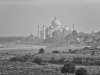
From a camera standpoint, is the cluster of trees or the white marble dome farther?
the white marble dome

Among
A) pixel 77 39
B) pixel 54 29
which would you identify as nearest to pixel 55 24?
pixel 54 29

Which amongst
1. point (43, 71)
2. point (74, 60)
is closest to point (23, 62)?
point (74, 60)

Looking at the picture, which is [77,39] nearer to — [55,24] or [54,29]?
[54,29]

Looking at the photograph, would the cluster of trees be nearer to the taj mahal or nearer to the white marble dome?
the taj mahal

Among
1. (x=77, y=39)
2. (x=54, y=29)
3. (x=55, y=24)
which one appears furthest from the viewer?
(x=55, y=24)

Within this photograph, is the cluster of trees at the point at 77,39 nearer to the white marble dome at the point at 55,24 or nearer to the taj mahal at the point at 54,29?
the taj mahal at the point at 54,29

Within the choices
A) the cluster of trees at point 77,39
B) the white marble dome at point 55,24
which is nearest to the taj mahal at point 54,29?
the white marble dome at point 55,24

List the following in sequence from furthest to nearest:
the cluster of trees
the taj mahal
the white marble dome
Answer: the white marble dome
the taj mahal
the cluster of trees

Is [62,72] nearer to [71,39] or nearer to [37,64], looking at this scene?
[37,64]

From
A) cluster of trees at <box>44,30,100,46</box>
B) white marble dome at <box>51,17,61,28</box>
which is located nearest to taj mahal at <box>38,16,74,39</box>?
white marble dome at <box>51,17,61,28</box>

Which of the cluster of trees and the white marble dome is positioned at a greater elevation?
the white marble dome

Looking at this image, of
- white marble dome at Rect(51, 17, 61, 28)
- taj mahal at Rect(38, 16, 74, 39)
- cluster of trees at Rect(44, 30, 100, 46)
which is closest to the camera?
cluster of trees at Rect(44, 30, 100, 46)
